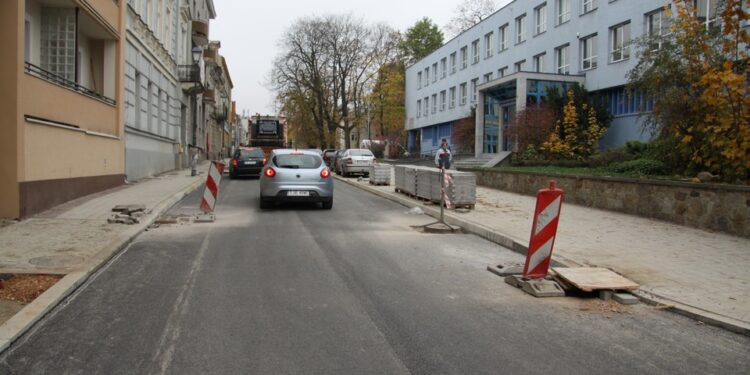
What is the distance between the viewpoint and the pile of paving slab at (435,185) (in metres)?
13.8

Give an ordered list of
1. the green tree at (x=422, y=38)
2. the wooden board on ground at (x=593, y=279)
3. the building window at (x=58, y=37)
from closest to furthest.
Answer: the wooden board on ground at (x=593, y=279) → the building window at (x=58, y=37) → the green tree at (x=422, y=38)

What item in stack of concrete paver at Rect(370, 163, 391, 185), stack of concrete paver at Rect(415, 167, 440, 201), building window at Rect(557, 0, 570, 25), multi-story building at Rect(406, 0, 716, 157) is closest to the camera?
stack of concrete paver at Rect(415, 167, 440, 201)

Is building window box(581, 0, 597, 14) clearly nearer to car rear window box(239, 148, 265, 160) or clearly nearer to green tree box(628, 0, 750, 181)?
green tree box(628, 0, 750, 181)

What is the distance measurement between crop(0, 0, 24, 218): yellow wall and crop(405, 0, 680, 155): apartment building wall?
19.5 metres

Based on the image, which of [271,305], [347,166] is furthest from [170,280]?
[347,166]

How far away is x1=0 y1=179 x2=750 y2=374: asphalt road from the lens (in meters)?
4.12

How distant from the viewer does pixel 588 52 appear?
29.9 meters

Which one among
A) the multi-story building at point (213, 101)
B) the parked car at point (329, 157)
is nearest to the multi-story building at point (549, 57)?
the parked car at point (329, 157)

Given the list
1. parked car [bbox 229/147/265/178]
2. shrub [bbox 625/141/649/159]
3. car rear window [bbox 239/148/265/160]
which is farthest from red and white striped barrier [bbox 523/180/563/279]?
car rear window [bbox 239/148/265/160]

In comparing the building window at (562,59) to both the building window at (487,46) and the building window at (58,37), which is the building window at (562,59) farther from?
the building window at (58,37)

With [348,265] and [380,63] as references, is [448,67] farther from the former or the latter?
[348,265]

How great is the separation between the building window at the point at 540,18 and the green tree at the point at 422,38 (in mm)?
34953

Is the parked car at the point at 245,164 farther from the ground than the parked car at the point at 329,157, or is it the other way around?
the parked car at the point at 329,157

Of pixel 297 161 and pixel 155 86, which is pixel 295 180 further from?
pixel 155 86
